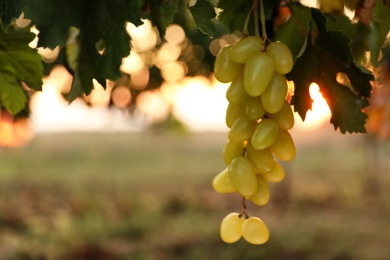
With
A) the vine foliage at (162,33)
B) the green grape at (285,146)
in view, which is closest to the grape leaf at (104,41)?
the vine foliage at (162,33)

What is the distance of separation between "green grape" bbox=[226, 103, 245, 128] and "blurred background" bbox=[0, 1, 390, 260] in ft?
0.39

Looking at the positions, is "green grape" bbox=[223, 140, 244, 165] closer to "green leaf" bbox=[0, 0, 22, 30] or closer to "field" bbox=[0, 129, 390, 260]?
"green leaf" bbox=[0, 0, 22, 30]

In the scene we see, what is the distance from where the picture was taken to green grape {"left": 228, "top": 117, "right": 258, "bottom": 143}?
0.78m

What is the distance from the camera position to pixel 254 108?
2.51 ft

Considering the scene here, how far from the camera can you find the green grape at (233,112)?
31.1 inches

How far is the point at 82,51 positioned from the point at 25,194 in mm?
9983

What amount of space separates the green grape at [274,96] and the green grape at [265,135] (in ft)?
0.08

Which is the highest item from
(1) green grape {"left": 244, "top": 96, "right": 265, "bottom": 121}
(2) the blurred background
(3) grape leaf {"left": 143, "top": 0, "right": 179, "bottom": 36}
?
(2) the blurred background

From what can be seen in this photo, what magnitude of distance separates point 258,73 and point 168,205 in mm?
8483

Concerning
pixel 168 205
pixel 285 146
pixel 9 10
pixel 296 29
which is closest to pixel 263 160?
pixel 285 146

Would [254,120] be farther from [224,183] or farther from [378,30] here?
[378,30]

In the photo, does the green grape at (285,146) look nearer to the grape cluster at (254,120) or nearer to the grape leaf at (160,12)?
the grape cluster at (254,120)

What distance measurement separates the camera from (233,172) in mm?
778

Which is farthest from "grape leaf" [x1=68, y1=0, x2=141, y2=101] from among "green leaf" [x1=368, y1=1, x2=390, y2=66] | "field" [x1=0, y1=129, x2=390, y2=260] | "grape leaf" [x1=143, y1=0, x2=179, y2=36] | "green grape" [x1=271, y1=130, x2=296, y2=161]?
"field" [x1=0, y1=129, x2=390, y2=260]
